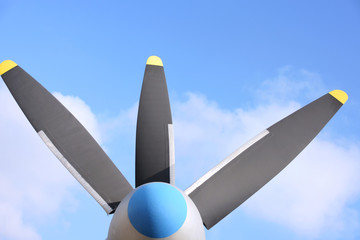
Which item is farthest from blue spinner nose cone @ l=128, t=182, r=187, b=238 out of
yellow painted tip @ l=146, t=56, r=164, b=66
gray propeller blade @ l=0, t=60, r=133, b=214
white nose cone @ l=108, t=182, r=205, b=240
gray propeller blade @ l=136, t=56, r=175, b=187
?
yellow painted tip @ l=146, t=56, r=164, b=66

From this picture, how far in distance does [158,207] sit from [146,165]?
2953 millimetres

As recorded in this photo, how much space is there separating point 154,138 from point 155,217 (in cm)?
350

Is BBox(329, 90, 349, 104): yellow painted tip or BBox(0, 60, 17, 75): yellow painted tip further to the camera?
BBox(329, 90, 349, 104): yellow painted tip

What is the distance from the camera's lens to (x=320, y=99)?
13016 mm

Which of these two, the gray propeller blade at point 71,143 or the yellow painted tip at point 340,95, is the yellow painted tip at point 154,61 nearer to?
the gray propeller blade at point 71,143

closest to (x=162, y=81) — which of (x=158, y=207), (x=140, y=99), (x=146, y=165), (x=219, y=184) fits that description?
(x=140, y=99)

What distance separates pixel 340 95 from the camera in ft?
43.2

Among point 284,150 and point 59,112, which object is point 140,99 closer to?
point 59,112

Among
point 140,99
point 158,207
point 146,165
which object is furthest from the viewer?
point 140,99

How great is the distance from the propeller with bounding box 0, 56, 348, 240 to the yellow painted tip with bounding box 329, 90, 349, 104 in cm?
82

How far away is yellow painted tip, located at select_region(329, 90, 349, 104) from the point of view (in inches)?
517

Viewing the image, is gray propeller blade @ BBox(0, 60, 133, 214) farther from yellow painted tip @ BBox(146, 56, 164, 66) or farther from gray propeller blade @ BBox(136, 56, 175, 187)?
yellow painted tip @ BBox(146, 56, 164, 66)

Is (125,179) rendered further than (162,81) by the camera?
No

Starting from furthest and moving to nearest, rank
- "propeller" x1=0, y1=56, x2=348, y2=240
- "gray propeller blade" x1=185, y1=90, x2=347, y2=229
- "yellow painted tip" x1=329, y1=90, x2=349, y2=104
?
"yellow painted tip" x1=329, y1=90, x2=349, y2=104, "gray propeller blade" x1=185, y1=90, x2=347, y2=229, "propeller" x1=0, y1=56, x2=348, y2=240
